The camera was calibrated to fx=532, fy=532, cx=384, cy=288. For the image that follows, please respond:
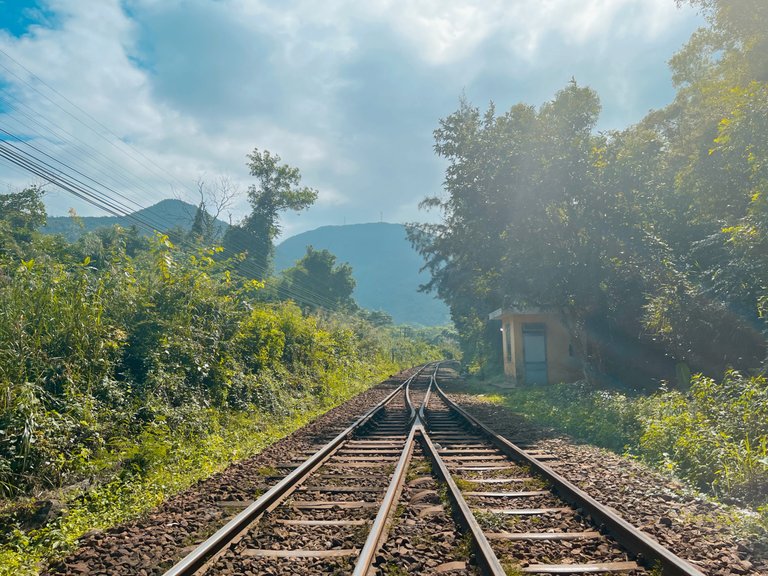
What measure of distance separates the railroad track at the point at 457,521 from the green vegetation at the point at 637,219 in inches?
256

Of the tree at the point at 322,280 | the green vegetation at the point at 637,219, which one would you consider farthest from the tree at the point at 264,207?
the green vegetation at the point at 637,219

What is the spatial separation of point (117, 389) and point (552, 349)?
18183 millimetres

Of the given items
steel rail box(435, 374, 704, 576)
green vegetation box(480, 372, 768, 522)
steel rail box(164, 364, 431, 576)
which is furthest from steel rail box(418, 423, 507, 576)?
green vegetation box(480, 372, 768, 522)

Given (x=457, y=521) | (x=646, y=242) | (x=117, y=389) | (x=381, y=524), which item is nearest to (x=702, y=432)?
(x=457, y=521)

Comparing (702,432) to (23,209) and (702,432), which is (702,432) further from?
(23,209)

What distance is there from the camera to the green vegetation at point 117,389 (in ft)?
18.8

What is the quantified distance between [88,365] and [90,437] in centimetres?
119

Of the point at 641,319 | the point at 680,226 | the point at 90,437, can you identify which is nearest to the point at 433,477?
the point at 90,437

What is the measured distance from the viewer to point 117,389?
7848 mm

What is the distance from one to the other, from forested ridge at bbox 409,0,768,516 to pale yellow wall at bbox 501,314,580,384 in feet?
5.55

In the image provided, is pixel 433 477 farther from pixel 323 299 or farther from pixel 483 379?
pixel 323 299

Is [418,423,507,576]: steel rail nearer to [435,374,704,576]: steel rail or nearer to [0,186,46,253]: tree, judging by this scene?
[435,374,704,576]: steel rail

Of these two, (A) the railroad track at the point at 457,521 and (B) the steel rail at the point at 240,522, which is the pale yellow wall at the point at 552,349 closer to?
(A) the railroad track at the point at 457,521

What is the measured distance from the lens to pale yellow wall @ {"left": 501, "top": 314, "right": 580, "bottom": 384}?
22.1m
